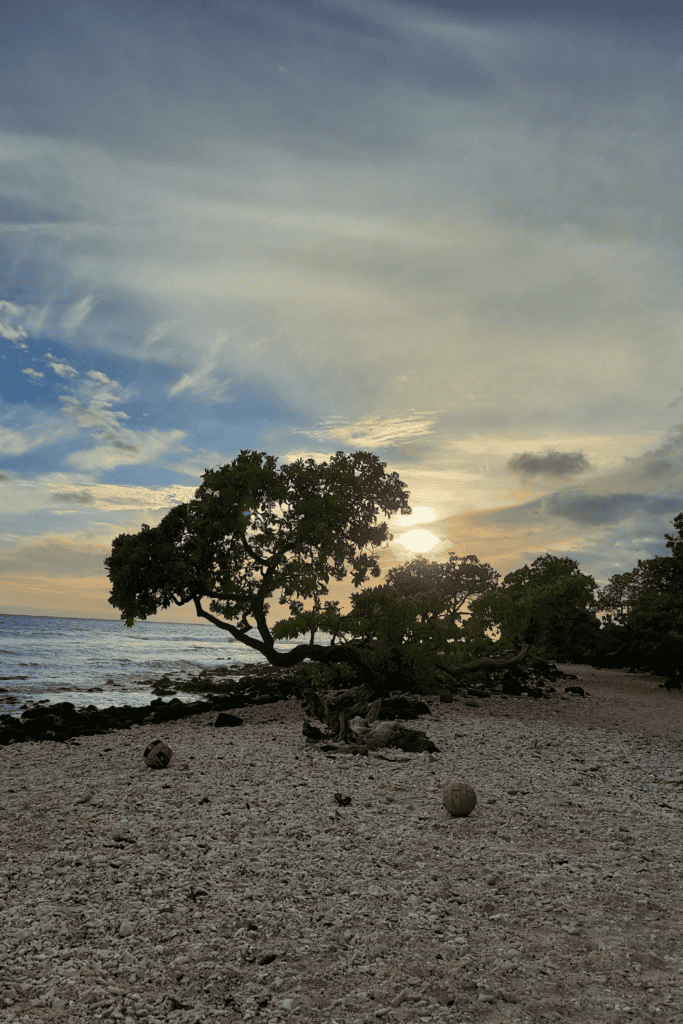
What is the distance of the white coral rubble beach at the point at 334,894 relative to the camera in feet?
17.6

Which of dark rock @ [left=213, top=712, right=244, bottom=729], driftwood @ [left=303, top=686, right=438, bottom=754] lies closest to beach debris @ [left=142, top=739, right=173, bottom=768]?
driftwood @ [left=303, top=686, right=438, bottom=754]

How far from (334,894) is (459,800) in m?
3.22

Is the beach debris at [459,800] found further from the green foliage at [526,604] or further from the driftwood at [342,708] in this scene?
the green foliage at [526,604]

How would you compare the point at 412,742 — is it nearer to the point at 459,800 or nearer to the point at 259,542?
the point at 459,800

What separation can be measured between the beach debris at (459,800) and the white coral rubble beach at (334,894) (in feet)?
0.66

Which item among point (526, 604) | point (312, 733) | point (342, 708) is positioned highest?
point (526, 604)

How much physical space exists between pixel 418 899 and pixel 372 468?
1704cm

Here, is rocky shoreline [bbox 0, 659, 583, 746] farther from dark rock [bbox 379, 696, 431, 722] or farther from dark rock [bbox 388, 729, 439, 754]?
dark rock [bbox 388, 729, 439, 754]

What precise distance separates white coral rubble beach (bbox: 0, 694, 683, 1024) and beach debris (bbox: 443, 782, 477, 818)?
0.66 ft

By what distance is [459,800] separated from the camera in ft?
31.9

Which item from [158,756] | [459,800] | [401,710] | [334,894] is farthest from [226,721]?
[334,894]

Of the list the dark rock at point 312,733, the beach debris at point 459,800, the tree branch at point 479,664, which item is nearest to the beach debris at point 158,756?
the dark rock at point 312,733

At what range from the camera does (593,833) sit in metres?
9.32

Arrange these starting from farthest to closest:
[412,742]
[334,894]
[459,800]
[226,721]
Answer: [226,721] < [412,742] < [459,800] < [334,894]
